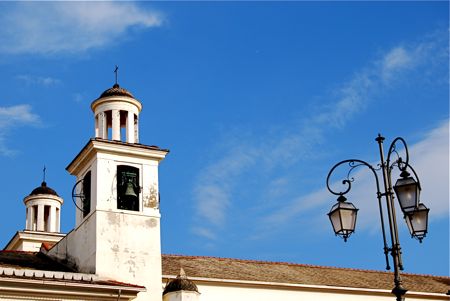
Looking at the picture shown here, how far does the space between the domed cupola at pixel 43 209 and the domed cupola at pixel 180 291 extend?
10.9m

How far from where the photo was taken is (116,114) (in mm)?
23188

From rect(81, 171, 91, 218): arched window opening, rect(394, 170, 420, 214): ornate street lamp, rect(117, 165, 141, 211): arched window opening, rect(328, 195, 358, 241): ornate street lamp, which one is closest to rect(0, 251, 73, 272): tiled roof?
rect(81, 171, 91, 218): arched window opening

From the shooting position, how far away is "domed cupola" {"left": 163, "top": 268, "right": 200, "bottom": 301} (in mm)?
20766

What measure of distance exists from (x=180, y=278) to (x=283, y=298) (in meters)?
6.05

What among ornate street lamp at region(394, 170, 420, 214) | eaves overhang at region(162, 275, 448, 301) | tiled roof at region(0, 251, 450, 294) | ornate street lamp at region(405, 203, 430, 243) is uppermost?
tiled roof at region(0, 251, 450, 294)

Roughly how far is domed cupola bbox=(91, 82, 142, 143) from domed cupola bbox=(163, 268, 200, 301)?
4.73 meters

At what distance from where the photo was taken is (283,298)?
26094 millimetres

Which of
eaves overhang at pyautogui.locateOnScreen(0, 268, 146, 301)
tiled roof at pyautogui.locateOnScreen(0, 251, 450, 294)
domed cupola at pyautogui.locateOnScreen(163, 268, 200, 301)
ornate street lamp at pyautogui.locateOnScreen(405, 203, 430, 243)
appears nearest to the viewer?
ornate street lamp at pyautogui.locateOnScreen(405, 203, 430, 243)

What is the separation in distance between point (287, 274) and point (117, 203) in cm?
844

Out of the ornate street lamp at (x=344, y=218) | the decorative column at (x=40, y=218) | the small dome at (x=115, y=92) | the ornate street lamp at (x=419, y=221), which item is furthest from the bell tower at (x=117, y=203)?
the ornate street lamp at (x=419, y=221)

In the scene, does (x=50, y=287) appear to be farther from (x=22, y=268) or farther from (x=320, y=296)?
(x=320, y=296)

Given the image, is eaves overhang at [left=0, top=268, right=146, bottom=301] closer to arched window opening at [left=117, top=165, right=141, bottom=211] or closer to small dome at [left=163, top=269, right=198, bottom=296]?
small dome at [left=163, top=269, right=198, bottom=296]

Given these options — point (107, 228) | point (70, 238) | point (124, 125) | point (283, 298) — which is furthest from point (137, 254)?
point (283, 298)

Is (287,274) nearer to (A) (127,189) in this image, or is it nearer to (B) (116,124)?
(A) (127,189)
